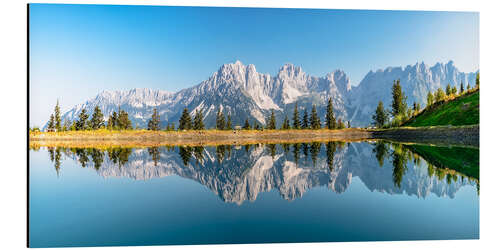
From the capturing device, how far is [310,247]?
5688 millimetres

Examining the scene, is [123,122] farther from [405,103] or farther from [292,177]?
[292,177]

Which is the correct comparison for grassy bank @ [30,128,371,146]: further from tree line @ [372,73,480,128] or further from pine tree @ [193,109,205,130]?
tree line @ [372,73,480,128]

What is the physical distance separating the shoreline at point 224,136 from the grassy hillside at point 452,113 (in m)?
0.78

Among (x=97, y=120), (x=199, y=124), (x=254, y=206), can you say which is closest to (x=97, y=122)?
(x=97, y=120)

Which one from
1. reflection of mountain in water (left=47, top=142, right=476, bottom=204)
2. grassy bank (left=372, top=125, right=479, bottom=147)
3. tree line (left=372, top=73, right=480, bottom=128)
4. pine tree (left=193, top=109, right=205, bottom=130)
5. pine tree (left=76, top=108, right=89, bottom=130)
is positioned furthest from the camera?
pine tree (left=193, top=109, right=205, bottom=130)

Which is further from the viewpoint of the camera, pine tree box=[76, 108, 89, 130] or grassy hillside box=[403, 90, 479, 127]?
pine tree box=[76, 108, 89, 130]

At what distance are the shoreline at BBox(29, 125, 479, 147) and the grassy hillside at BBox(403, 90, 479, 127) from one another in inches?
30.6

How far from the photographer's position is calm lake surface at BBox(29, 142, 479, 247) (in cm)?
601

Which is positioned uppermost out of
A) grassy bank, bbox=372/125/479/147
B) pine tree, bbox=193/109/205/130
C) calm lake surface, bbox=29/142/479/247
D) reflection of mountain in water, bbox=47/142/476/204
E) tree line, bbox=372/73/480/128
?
tree line, bbox=372/73/480/128

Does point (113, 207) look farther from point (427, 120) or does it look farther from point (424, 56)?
point (427, 120)

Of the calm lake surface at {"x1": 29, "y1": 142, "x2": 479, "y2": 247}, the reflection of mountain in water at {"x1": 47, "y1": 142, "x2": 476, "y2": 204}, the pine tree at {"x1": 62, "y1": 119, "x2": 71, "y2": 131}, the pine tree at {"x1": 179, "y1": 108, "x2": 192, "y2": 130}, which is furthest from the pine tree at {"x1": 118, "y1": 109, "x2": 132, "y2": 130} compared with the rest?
the calm lake surface at {"x1": 29, "y1": 142, "x2": 479, "y2": 247}

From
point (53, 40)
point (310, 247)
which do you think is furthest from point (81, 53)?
point (310, 247)

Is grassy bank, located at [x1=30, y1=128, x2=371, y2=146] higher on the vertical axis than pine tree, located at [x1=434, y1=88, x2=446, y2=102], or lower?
lower

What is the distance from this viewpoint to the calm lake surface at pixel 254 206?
6012 millimetres
